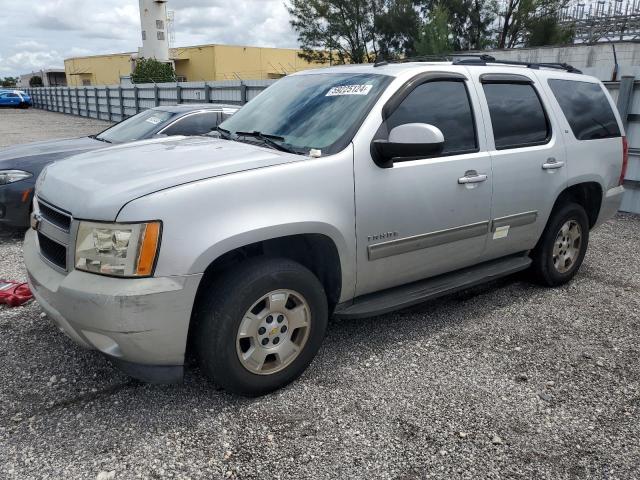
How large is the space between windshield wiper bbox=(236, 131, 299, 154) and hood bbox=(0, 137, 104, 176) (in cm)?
332

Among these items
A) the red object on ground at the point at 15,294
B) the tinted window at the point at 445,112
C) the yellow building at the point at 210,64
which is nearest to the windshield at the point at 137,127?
the red object on ground at the point at 15,294

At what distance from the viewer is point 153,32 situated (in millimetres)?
51156

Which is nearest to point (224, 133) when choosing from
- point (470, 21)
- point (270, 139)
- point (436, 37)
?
point (270, 139)

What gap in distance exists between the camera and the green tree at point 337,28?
43250mm

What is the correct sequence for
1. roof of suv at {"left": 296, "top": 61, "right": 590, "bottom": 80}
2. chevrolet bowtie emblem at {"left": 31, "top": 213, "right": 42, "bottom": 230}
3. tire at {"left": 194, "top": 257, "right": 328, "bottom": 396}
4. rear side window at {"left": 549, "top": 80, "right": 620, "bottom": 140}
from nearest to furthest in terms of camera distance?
1. tire at {"left": 194, "top": 257, "right": 328, "bottom": 396}
2. chevrolet bowtie emblem at {"left": 31, "top": 213, "right": 42, "bottom": 230}
3. roof of suv at {"left": 296, "top": 61, "right": 590, "bottom": 80}
4. rear side window at {"left": 549, "top": 80, "right": 620, "bottom": 140}

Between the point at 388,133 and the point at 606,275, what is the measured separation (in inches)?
126

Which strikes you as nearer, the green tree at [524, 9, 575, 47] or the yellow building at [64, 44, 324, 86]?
the green tree at [524, 9, 575, 47]

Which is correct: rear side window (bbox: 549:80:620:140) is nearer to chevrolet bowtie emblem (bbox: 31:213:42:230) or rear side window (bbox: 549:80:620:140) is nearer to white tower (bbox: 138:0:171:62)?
chevrolet bowtie emblem (bbox: 31:213:42:230)

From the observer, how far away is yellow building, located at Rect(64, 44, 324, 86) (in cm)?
5575

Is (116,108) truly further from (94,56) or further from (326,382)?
(94,56)

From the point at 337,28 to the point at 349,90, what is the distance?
43978 millimetres

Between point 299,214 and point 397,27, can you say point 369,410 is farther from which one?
point 397,27

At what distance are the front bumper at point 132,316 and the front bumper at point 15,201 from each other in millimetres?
3492

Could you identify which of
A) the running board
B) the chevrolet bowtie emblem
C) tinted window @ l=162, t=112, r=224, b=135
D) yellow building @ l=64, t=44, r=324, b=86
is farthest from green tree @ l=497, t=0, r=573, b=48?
the chevrolet bowtie emblem
